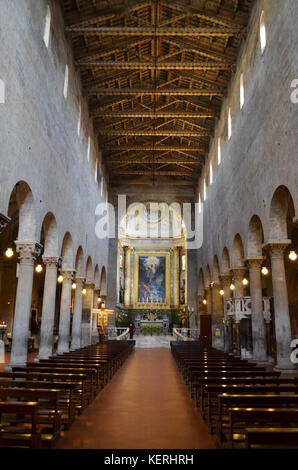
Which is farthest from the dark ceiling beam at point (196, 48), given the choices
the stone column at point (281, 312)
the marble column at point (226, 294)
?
the marble column at point (226, 294)

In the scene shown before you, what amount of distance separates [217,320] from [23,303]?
1594cm

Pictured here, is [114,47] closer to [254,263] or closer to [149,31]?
[149,31]

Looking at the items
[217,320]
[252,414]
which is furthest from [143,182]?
[252,414]

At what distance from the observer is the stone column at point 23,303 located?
13578 millimetres

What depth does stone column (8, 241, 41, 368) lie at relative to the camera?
13.6m

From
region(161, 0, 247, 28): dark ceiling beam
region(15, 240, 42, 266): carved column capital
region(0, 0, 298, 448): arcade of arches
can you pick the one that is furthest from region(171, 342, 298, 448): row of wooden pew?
region(161, 0, 247, 28): dark ceiling beam

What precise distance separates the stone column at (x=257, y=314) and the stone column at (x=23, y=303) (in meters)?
9.44

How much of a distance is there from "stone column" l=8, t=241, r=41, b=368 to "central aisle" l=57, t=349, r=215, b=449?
3.61 m

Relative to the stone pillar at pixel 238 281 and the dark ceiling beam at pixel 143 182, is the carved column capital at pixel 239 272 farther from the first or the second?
the dark ceiling beam at pixel 143 182

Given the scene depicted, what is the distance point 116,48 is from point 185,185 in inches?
745

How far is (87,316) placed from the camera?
27.1 m

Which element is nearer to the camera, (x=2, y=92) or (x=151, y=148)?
(x=2, y=92)

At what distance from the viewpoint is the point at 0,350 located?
2080 cm

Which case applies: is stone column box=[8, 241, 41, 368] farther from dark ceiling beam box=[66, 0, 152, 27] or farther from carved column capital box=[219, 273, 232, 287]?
carved column capital box=[219, 273, 232, 287]
